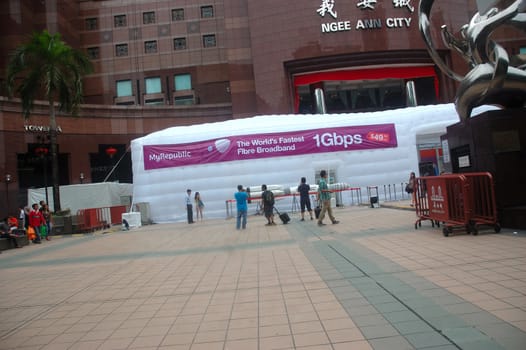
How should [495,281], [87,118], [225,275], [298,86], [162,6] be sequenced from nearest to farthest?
[495,281] → [225,275] → [87,118] → [298,86] → [162,6]

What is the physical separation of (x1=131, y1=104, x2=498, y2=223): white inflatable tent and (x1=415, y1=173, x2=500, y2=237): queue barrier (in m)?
10.7

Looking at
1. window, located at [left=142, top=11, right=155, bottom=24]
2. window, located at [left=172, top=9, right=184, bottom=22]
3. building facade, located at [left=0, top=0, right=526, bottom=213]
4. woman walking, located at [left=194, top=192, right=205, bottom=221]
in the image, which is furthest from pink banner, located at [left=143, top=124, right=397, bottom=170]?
window, located at [left=142, top=11, right=155, bottom=24]

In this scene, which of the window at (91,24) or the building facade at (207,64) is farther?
the window at (91,24)

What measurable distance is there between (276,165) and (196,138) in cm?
400

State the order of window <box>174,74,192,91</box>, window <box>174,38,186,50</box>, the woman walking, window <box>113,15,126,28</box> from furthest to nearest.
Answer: window <box>113,15,126,28</box> → window <box>174,38,186,50</box> → window <box>174,74,192,91</box> → the woman walking

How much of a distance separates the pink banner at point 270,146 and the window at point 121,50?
24786 mm

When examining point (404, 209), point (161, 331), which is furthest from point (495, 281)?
point (404, 209)

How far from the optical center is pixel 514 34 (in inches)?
1527

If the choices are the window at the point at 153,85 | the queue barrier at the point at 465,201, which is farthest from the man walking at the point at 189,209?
the window at the point at 153,85

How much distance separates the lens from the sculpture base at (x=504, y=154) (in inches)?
334

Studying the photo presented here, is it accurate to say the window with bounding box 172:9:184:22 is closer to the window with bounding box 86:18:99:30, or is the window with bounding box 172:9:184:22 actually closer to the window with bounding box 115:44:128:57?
the window with bounding box 115:44:128:57

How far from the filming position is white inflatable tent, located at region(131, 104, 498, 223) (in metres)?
19.6

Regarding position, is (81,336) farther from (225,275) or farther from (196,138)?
(196,138)

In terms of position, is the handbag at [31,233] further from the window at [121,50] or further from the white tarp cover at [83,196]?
the window at [121,50]
